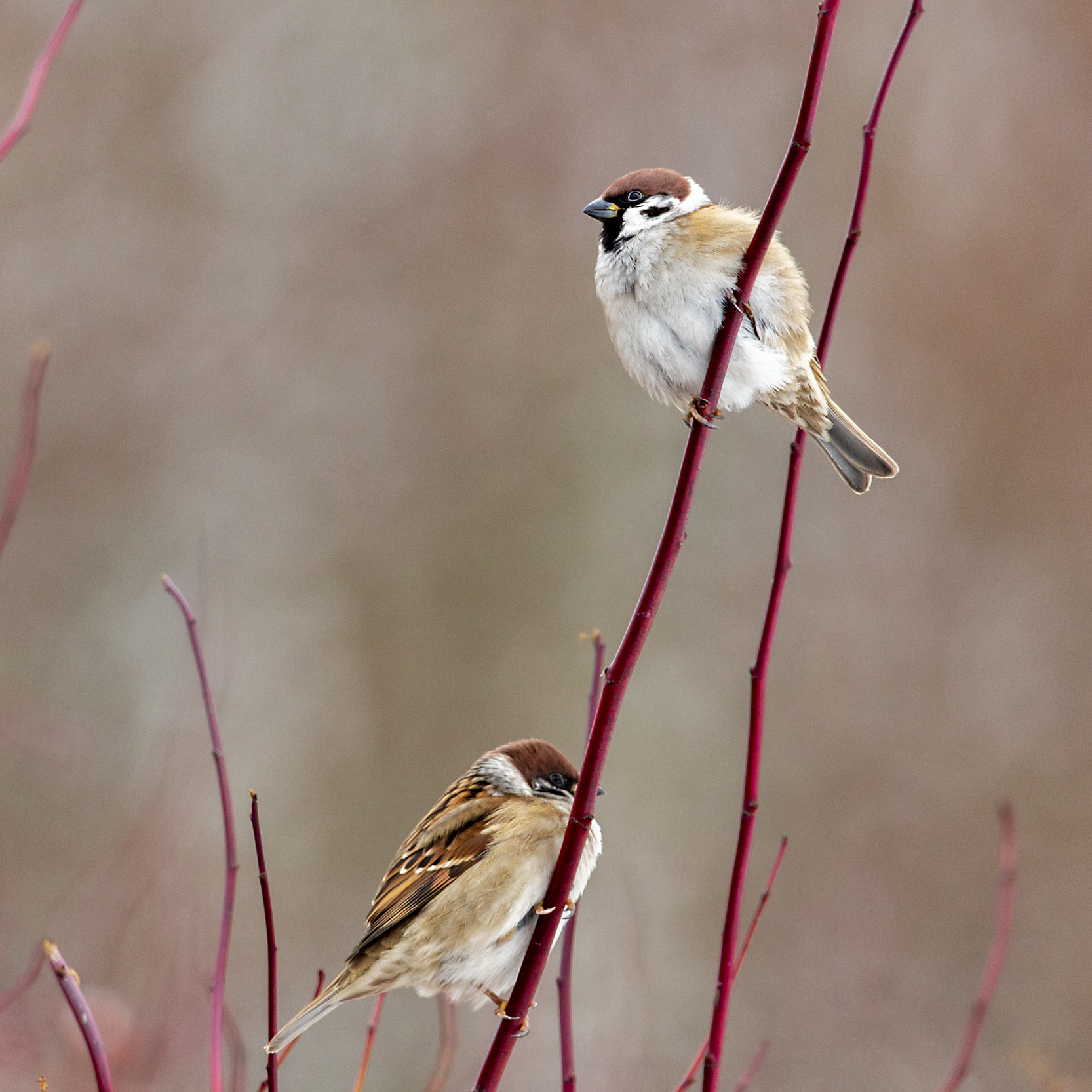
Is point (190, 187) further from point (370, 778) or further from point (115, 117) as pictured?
point (370, 778)

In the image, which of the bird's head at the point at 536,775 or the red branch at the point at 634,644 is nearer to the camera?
the red branch at the point at 634,644

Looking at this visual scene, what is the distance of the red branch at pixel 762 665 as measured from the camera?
1.42m

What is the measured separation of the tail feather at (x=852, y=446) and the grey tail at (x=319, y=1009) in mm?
1327

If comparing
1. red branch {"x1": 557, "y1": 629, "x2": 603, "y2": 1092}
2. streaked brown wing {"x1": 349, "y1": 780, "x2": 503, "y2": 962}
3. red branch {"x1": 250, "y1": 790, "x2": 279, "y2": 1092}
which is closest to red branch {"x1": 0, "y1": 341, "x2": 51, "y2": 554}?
red branch {"x1": 250, "y1": 790, "x2": 279, "y2": 1092}

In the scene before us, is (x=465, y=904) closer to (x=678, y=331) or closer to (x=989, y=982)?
(x=989, y=982)

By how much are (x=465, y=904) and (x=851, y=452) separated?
115 centimetres

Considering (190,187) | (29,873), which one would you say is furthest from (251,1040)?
(190,187)

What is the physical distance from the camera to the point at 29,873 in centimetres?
575

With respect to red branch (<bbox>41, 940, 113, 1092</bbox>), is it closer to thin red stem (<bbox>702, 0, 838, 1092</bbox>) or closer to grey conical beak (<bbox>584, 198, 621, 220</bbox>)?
thin red stem (<bbox>702, 0, 838, 1092</bbox>)

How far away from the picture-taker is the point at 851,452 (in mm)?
2561

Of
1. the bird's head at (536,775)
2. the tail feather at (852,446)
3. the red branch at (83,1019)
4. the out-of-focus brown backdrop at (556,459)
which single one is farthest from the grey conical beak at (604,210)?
the out-of-focus brown backdrop at (556,459)

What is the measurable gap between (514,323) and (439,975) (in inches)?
201

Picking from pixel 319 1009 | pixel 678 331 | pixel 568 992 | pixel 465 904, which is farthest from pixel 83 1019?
pixel 678 331

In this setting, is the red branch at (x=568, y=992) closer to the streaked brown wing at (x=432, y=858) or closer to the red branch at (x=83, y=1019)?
the red branch at (x=83, y=1019)
